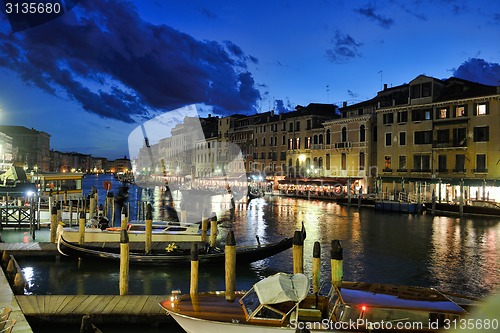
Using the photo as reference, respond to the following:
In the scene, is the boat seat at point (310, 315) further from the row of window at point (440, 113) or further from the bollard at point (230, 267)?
the row of window at point (440, 113)

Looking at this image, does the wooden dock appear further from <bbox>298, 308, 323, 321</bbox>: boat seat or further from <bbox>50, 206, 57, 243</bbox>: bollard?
<bbox>298, 308, 323, 321</bbox>: boat seat

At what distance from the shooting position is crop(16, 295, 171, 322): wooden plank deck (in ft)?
32.7

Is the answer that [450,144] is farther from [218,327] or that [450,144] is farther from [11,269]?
[11,269]

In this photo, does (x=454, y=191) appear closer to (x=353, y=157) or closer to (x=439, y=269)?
(x=353, y=157)

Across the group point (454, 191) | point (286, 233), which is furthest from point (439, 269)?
point (454, 191)

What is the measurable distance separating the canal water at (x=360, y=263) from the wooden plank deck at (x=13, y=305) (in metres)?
2.55

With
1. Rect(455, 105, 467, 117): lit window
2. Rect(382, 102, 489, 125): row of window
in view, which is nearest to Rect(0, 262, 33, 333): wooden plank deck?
Rect(382, 102, 489, 125): row of window

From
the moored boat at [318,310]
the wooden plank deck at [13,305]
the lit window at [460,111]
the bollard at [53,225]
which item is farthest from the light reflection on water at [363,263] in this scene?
the lit window at [460,111]

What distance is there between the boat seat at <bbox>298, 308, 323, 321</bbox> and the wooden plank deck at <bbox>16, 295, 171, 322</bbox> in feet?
12.0

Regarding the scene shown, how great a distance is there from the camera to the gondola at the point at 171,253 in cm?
1611

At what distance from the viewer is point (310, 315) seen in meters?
8.18

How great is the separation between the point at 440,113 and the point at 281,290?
1654 inches

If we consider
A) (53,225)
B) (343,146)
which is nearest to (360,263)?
(53,225)

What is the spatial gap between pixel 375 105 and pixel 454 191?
1526 centimetres
